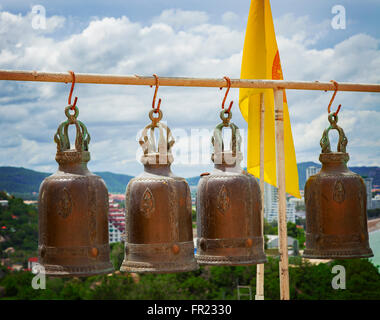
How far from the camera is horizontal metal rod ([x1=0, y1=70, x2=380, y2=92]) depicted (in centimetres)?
410

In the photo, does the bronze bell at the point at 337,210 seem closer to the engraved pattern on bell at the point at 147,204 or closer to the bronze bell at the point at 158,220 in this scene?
the bronze bell at the point at 158,220

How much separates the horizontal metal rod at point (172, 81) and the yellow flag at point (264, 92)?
1.14 meters

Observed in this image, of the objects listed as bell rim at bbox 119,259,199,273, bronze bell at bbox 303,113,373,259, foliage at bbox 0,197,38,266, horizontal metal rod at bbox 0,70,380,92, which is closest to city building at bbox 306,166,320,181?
bronze bell at bbox 303,113,373,259

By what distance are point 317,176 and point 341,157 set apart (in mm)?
253

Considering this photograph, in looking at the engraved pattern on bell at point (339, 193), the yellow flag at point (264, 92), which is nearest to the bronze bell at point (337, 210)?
the engraved pattern on bell at point (339, 193)

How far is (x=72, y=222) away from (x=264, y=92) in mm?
3036

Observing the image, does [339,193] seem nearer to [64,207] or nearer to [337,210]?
[337,210]

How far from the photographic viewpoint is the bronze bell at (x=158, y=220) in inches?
151

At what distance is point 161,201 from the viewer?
3855 mm

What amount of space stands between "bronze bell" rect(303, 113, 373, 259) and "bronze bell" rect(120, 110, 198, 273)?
1199 mm

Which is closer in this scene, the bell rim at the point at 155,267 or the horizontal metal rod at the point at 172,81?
the bell rim at the point at 155,267

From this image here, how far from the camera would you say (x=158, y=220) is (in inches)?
151

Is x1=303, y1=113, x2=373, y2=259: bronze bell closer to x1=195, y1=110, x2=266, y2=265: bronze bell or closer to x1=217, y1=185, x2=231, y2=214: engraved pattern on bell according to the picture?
x1=195, y1=110, x2=266, y2=265: bronze bell
